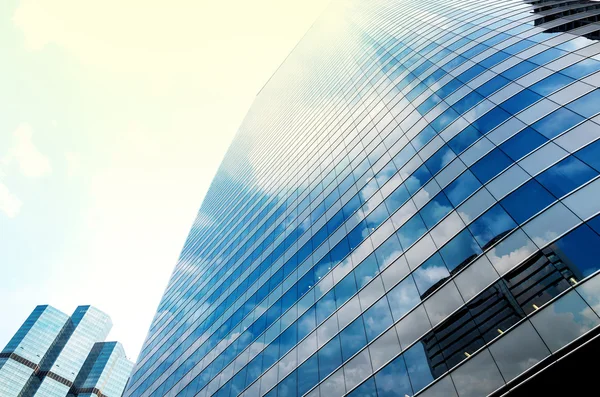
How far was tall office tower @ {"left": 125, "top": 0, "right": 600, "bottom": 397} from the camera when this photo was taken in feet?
39.9

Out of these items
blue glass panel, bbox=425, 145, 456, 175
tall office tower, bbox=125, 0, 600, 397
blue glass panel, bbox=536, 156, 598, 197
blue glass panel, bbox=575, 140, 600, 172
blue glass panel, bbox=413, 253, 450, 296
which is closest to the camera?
tall office tower, bbox=125, 0, 600, 397

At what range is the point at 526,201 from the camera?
14.3 metres

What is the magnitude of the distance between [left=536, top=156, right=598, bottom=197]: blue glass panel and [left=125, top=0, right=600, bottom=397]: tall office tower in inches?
2.7

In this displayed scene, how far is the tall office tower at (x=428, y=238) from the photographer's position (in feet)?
39.9

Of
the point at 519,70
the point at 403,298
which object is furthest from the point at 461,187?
the point at 519,70

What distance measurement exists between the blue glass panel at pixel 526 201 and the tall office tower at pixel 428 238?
0.06 metres

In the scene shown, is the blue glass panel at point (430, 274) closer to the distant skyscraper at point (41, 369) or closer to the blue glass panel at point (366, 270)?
the blue glass panel at point (366, 270)

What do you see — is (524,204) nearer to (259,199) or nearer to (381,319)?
(381,319)

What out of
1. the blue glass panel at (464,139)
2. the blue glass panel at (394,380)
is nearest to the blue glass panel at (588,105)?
the blue glass panel at (464,139)

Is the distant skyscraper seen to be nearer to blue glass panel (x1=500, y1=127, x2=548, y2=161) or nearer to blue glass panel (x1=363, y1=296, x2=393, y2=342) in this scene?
blue glass panel (x1=363, y1=296, x2=393, y2=342)

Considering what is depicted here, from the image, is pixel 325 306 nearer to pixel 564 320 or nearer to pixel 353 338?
pixel 353 338

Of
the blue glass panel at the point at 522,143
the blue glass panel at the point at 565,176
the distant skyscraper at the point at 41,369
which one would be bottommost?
the blue glass panel at the point at 565,176

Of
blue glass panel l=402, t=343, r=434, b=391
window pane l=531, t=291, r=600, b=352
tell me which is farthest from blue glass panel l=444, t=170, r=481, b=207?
blue glass panel l=402, t=343, r=434, b=391

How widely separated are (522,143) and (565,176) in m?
3.38
